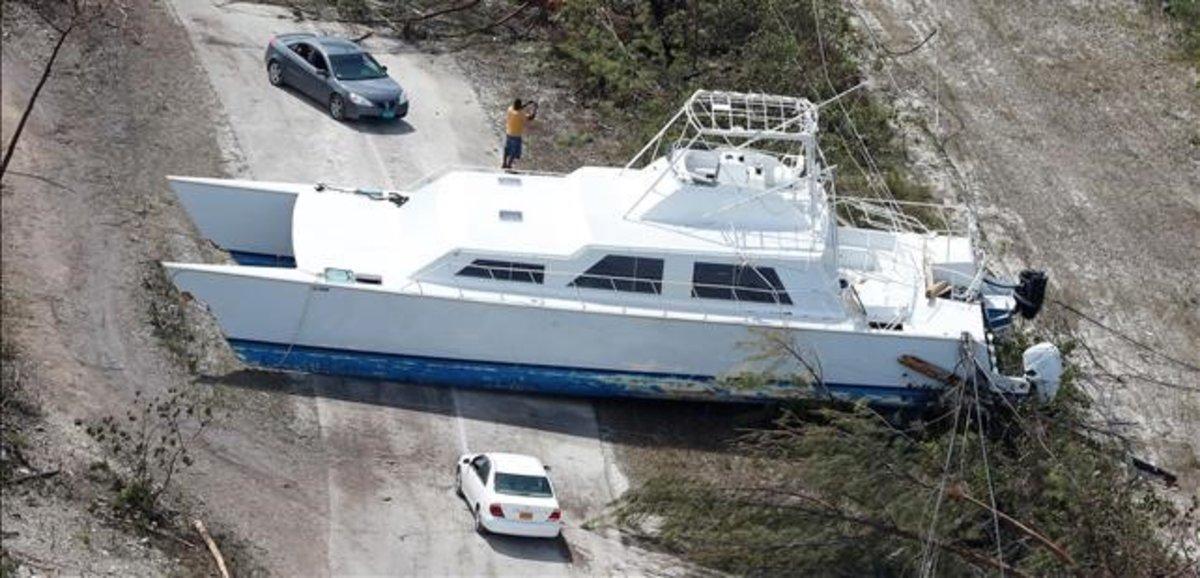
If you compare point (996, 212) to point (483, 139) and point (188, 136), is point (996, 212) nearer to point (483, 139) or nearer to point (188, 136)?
point (483, 139)

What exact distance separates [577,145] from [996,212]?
7513mm

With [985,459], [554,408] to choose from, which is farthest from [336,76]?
[985,459]

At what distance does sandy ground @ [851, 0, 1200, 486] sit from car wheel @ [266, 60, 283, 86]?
1164 cm


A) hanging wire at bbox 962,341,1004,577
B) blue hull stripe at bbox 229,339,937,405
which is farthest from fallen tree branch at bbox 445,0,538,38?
hanging wire at bbox 962,341,1004,577

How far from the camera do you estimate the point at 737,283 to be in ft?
85.7

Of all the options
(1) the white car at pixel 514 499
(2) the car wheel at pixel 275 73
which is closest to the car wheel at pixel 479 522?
(1) the white car at pixel 514 499

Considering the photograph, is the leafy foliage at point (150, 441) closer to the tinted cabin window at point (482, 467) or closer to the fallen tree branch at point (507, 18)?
the tinted cabin window at point (482, 467)

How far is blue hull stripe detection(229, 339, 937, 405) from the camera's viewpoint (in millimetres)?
25578

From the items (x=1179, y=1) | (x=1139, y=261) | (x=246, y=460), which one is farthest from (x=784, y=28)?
(x=246, y=460)

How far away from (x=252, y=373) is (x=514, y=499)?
194 inches

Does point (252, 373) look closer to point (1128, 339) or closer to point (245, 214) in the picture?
point (245, 214)

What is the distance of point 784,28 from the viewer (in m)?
35.4

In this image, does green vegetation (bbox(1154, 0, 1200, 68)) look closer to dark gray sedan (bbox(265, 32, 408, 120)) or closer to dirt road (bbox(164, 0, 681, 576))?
dirt road (bbox(164, 0, 681, 576))

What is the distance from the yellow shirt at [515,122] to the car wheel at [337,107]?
3.26 meters
